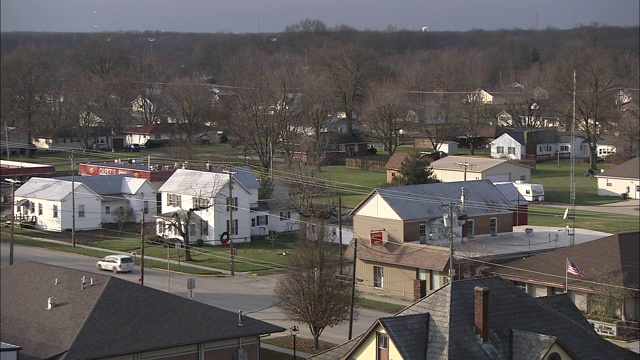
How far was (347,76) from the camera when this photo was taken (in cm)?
7238

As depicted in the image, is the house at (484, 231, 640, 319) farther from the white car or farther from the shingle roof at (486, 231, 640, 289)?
the white car

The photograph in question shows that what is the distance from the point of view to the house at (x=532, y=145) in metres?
59.0

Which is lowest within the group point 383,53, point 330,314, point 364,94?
point 330,314

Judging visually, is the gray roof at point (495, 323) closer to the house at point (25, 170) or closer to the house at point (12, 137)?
the house at point (12, 137)

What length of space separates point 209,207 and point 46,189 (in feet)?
23.7

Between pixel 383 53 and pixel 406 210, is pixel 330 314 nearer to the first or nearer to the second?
pixel 406 210

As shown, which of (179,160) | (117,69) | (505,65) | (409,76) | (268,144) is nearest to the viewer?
(179,160)

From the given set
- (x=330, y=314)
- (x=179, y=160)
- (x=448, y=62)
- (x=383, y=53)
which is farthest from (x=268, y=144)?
(x=383, y=53)

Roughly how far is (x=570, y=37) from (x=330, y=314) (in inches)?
3311

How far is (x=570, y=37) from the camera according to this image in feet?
330

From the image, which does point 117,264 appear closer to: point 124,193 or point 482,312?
point 124,193

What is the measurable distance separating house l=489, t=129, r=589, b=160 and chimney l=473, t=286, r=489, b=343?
1761 inches

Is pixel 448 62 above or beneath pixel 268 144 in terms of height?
above

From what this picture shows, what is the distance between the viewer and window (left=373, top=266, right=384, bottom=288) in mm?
28812
